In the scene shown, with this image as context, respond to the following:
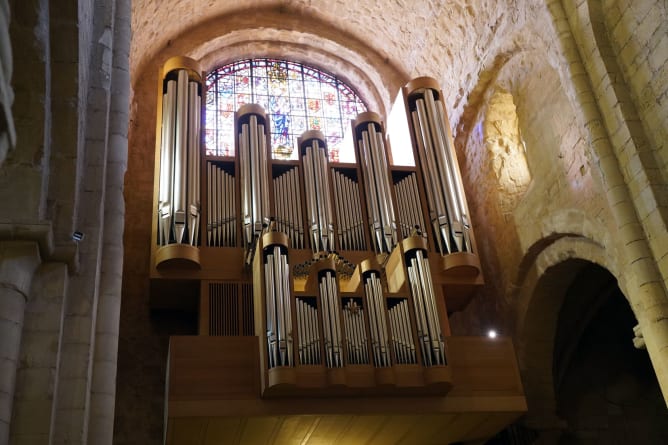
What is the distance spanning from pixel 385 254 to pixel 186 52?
565 centimetres

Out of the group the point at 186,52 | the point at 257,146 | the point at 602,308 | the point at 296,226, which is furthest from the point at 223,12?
the point at 602,308

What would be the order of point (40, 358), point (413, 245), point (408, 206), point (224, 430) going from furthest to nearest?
point (408, 206), point (413, 245), point (224, 430), point (40, 358)

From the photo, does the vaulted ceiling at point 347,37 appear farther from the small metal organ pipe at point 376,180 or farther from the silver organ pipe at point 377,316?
the silver organ pipe at point 377,316

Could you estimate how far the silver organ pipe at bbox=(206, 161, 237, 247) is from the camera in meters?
10.2

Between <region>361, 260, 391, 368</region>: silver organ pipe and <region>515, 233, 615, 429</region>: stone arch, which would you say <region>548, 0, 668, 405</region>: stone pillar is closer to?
<region>515, 233, 615, 429</region>: stone arch

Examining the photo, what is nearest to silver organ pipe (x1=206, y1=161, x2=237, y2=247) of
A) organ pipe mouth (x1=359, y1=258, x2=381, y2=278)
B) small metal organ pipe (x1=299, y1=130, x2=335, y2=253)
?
small metal organ pipe (x1=299, y1=130, x2=335, y2=253)

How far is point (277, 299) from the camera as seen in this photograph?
866 centimetres

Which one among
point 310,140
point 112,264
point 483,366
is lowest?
point 483,366

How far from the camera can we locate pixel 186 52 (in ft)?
45.2

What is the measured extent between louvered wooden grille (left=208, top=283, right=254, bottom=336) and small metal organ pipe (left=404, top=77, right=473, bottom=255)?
2681mm

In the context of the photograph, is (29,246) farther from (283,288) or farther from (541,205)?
(541,205)

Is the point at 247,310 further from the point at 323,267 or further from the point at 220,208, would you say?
the point at 220,208

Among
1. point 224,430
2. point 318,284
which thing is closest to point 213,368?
point 224,430

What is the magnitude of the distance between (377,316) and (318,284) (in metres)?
0.74
